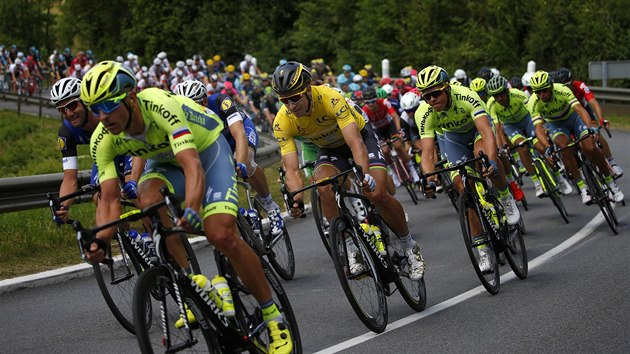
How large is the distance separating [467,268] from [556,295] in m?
1.89

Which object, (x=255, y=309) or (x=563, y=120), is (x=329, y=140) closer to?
(x=255, y=309)

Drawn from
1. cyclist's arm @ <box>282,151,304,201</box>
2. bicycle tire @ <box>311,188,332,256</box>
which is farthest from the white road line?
bicycle tire @ <box>311,188,332,256</box>

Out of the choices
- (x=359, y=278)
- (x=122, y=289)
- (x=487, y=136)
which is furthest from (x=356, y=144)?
(x=122, y=289)

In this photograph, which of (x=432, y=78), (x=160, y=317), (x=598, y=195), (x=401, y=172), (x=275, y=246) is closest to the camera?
(x=160, y=317)

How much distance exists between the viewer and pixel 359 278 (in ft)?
27.8

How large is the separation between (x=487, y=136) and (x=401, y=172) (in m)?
7.54

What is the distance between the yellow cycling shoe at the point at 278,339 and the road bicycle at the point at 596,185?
7069 millimetres

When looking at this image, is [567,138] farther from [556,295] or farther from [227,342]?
[227,342]

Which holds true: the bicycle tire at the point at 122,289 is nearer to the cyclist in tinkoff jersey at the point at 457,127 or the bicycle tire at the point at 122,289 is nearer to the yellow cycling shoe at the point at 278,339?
the yellow cycling shoe at the point at 278,339

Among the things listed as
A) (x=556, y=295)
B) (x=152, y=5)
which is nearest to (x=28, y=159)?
(x=556, y=295)

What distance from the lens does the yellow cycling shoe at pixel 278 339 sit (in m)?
6.96

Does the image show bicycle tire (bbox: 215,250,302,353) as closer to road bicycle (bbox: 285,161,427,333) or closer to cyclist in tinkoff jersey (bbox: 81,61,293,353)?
cyclist in tinkoff jersey (bbox: 81,61,293,353)

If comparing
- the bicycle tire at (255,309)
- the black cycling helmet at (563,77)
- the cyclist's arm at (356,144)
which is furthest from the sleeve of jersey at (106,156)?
the black cycling helmet at (563,77)

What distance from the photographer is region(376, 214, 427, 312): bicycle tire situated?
9155 mm
